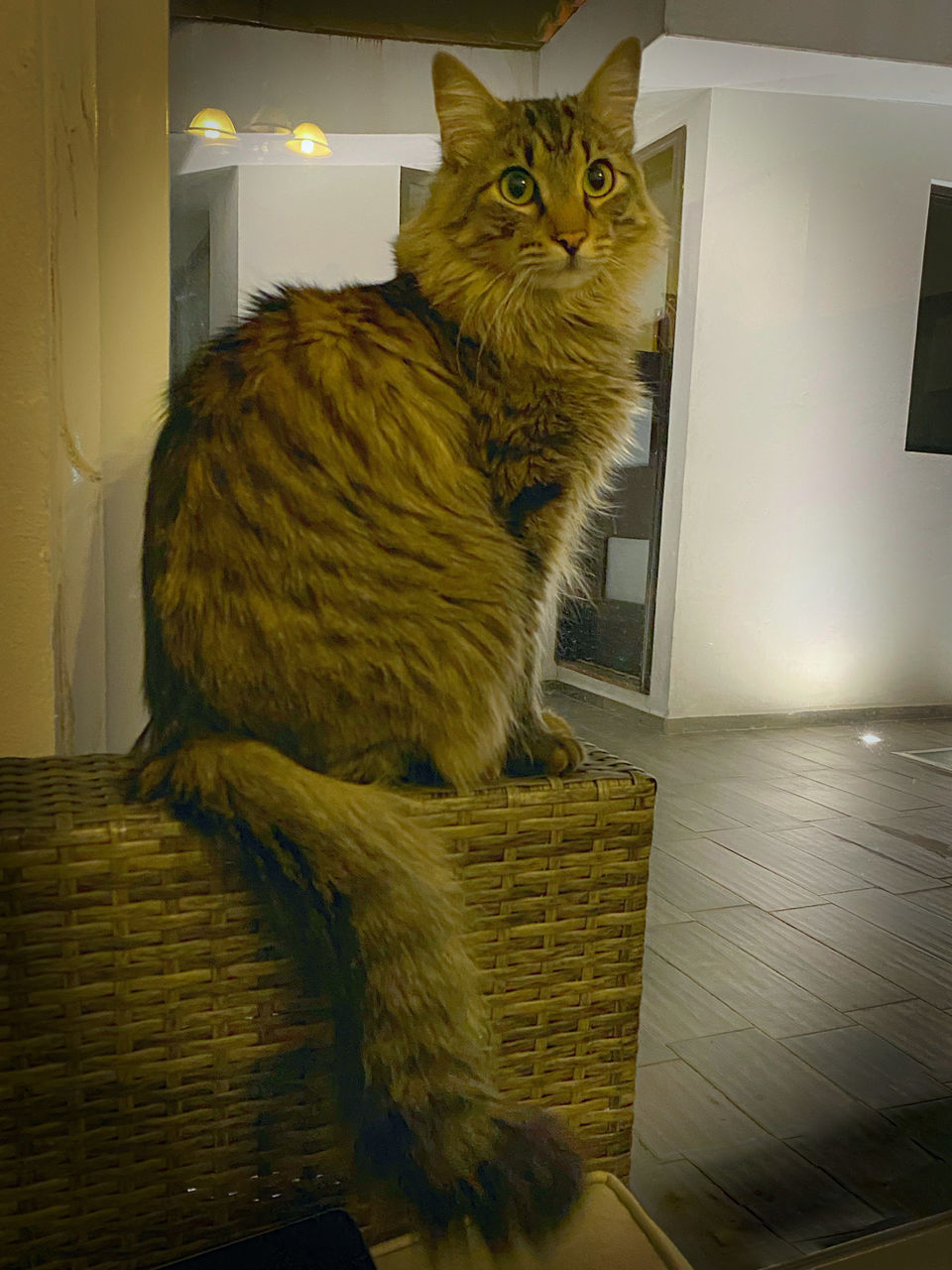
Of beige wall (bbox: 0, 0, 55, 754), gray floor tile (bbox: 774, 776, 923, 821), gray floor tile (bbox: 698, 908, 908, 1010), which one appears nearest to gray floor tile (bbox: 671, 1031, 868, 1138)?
gray floor tile (bbox: 698, 908, 908, 1010)

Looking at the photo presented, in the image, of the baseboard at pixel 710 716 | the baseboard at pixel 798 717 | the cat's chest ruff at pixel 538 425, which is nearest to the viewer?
the cat's chest ruff at pixel 538 425

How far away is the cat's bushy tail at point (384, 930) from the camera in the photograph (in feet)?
2.81

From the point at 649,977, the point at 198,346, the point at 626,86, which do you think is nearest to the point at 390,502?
the point at 198,346

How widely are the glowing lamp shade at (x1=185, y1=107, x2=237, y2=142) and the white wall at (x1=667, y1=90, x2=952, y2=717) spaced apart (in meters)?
0.49

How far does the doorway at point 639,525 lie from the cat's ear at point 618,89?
48 mm

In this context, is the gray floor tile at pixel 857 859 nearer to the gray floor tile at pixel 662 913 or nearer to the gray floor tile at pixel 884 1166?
the gray floor tile at pixel 662 913

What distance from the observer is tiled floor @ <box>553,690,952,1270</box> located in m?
1.20

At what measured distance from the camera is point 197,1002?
873 mm

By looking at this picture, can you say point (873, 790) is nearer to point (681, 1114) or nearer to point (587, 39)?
point (681, 1114)

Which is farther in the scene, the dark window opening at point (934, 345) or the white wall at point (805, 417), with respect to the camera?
the dark window opening at point (934, 345)

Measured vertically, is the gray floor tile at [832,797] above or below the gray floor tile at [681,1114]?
above

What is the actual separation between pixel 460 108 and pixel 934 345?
786mm

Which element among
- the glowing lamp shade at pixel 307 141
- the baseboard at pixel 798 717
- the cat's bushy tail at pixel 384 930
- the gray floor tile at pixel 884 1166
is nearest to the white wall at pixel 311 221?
the glowing lamp shade at pixel 307 141

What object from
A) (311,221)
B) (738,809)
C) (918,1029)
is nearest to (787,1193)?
(918,1029)
